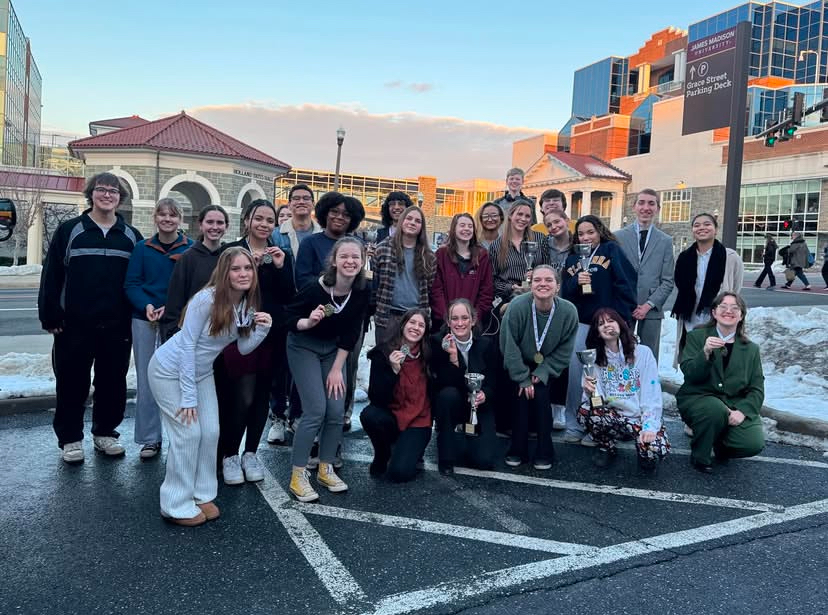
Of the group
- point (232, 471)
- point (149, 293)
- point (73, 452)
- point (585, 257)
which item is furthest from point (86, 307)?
point (585, 257)

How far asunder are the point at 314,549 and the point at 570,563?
1370 millimetres

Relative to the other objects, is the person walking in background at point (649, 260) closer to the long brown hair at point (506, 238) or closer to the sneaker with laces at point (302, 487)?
the long brown hair at point (506, 238)

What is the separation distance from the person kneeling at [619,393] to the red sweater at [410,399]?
1.27m

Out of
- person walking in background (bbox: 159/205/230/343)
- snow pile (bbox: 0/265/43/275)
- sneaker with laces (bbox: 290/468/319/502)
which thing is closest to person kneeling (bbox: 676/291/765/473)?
sneaker with laces (bbox: 290/468/319/502)

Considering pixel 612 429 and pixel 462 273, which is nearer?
pixel 612 429

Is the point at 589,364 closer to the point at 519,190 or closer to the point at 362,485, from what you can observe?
the point at 362,485

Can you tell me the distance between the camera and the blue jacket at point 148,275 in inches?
194

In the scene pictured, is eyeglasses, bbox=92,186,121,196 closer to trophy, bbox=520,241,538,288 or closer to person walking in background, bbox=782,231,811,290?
trophy, bbox=520,241,538,288

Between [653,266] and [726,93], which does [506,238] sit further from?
[726,93]

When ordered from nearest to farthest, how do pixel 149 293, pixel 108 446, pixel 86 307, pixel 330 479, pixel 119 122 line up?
1. pixel 330 479
2. pixel 86 307
3. pixel 149 293
4. pixel 108 446
5. pixel 119 122

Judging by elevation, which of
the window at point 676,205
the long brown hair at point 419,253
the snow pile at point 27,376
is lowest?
the snow pile at point 27,376

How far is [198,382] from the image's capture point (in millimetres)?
4109

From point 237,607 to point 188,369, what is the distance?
4.84 ft

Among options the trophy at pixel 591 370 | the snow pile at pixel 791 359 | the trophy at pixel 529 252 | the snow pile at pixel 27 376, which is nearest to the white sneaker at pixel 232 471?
the trophy at pixel 591 370
